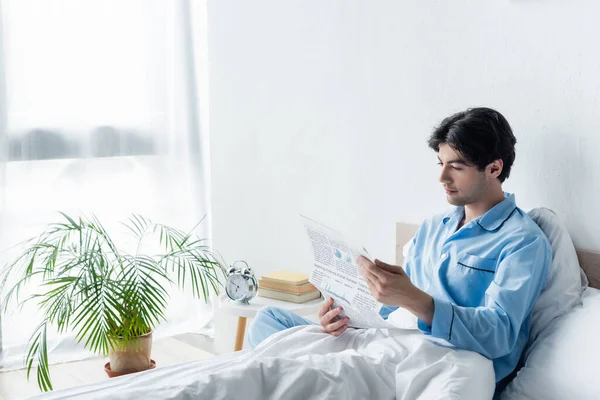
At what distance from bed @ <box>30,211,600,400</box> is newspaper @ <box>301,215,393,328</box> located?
0.08 metres

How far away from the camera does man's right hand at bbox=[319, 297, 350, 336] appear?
1.85 meters

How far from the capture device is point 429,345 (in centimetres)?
165

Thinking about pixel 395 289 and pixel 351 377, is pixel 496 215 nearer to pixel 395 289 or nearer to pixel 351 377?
pixel 395 289

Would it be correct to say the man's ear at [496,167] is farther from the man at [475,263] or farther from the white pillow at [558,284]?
the white pillow at [558,284]

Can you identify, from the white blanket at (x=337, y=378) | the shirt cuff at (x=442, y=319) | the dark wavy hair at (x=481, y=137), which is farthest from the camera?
the dark wavy hair at (x=481, y=137)

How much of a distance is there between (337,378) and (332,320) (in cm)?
36

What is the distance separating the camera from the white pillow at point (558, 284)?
1.71m

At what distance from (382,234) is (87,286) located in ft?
3.19

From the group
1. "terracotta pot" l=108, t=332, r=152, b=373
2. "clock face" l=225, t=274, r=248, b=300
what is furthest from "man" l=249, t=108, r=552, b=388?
"terracotta pot" l=108, t=332, r=152, b=373

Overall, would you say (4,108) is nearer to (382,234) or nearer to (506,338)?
(382,234)

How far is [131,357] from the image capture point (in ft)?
8.71

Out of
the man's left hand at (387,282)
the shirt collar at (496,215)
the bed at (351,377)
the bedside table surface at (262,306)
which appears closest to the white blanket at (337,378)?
the bed at (351,377)

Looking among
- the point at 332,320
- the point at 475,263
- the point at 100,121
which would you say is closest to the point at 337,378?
the point at 332,320

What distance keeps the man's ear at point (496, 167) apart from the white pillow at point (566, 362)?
35cm
